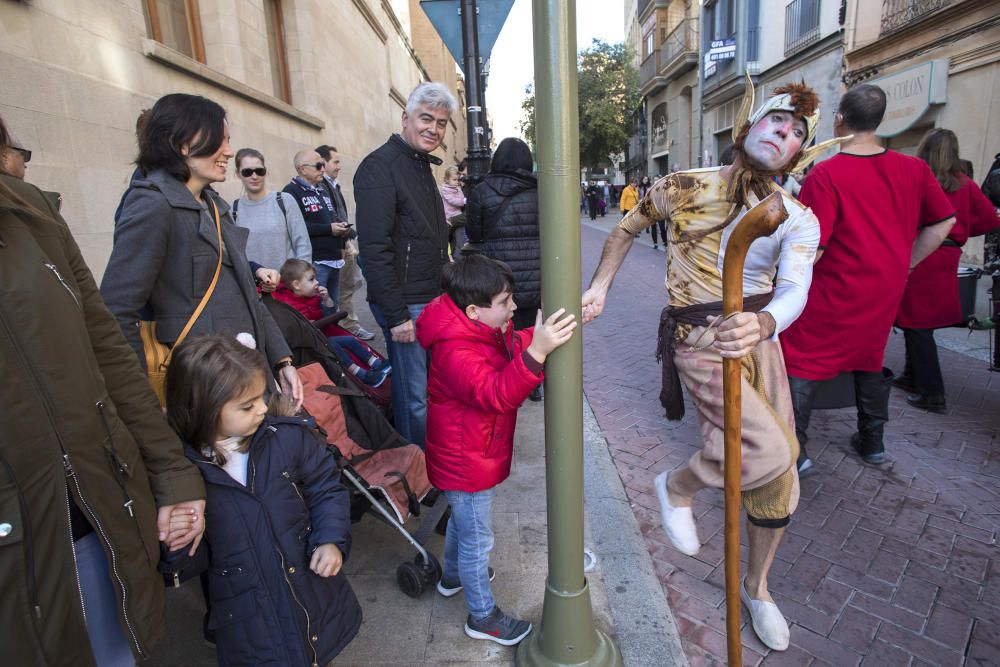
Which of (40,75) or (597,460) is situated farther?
(40,75)

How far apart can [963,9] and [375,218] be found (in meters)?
12.1

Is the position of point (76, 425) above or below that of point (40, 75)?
below

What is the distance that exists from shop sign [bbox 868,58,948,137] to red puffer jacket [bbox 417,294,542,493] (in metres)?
11.0

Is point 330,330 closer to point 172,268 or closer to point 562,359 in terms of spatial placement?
point 172,268

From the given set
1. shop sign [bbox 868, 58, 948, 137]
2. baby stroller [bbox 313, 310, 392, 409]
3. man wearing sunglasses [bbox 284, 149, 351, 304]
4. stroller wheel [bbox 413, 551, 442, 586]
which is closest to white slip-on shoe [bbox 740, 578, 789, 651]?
stroller wheel [bbox 413, 551, 442, 586]

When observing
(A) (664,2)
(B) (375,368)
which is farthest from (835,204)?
(A) (664,2)

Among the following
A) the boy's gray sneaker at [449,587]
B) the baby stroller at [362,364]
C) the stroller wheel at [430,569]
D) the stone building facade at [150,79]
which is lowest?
the boy's gray sneaker at [449,587]

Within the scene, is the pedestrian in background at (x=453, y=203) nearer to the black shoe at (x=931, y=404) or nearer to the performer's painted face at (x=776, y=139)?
the black shoe at (x=931, y=404)

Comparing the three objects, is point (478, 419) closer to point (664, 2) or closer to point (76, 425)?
point (76, 425)

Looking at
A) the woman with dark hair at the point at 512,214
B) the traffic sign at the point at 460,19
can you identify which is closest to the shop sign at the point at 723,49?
the traffic sign at the point at 460,19

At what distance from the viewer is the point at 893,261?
126 inches

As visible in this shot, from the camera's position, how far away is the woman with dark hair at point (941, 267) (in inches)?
160

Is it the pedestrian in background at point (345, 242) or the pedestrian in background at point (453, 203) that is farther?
the pedestrian in background at point (453, 203)

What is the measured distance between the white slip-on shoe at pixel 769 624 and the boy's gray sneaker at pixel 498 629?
0.86 meters
